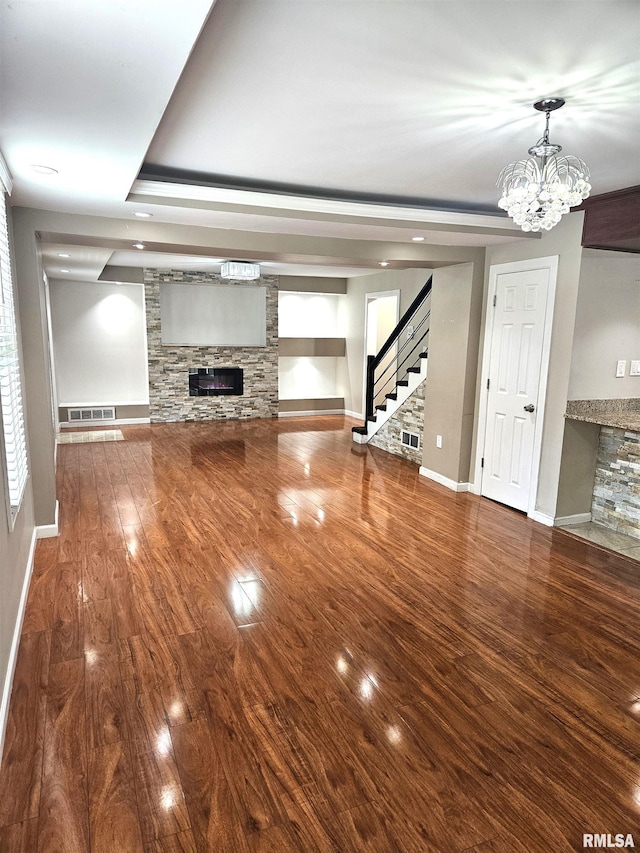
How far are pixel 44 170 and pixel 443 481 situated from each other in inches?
175

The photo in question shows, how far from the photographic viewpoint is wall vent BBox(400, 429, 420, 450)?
6.53 metres

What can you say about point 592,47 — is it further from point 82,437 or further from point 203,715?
point 82,437

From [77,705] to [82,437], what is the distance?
6.18 meters

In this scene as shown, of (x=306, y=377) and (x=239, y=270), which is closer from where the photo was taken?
(x=239, y=270)

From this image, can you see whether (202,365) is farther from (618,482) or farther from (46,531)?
(618,482)

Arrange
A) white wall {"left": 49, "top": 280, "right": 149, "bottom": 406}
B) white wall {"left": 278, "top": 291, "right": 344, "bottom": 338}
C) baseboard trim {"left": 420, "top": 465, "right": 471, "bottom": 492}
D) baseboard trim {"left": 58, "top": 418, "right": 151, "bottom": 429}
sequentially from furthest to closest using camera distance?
white wall {"left": 278, "top": 291, "right": 344, "bottom": 338} < baseboard trim {"left": 58, "top": 418, "right": 151, "bottom": 429} < white wall {"left": 49, "top": 280, "right": 149, "bottom": 406} < baseboard trim {"left": 420, "top": 465, "right": 471, "bottom": 492}

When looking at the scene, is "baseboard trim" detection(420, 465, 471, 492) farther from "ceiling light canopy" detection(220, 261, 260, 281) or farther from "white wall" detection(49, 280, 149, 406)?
"white wall" detection(49, 280, 149, 406)

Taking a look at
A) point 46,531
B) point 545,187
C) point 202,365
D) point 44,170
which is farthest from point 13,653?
point 202,365

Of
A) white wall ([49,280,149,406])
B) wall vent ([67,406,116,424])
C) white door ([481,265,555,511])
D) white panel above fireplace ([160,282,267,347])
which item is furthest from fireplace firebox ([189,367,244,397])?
white door ([481,265,555,511])

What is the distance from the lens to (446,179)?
3.41 meters

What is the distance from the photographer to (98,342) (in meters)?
8.65

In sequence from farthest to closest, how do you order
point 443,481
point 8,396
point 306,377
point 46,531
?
point 306,377
point 443,481
point 46,531
point 8,396

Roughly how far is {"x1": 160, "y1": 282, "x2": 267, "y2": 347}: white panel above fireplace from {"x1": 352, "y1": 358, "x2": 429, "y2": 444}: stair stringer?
3.01 metres

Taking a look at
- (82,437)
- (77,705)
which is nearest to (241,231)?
(77,705)
